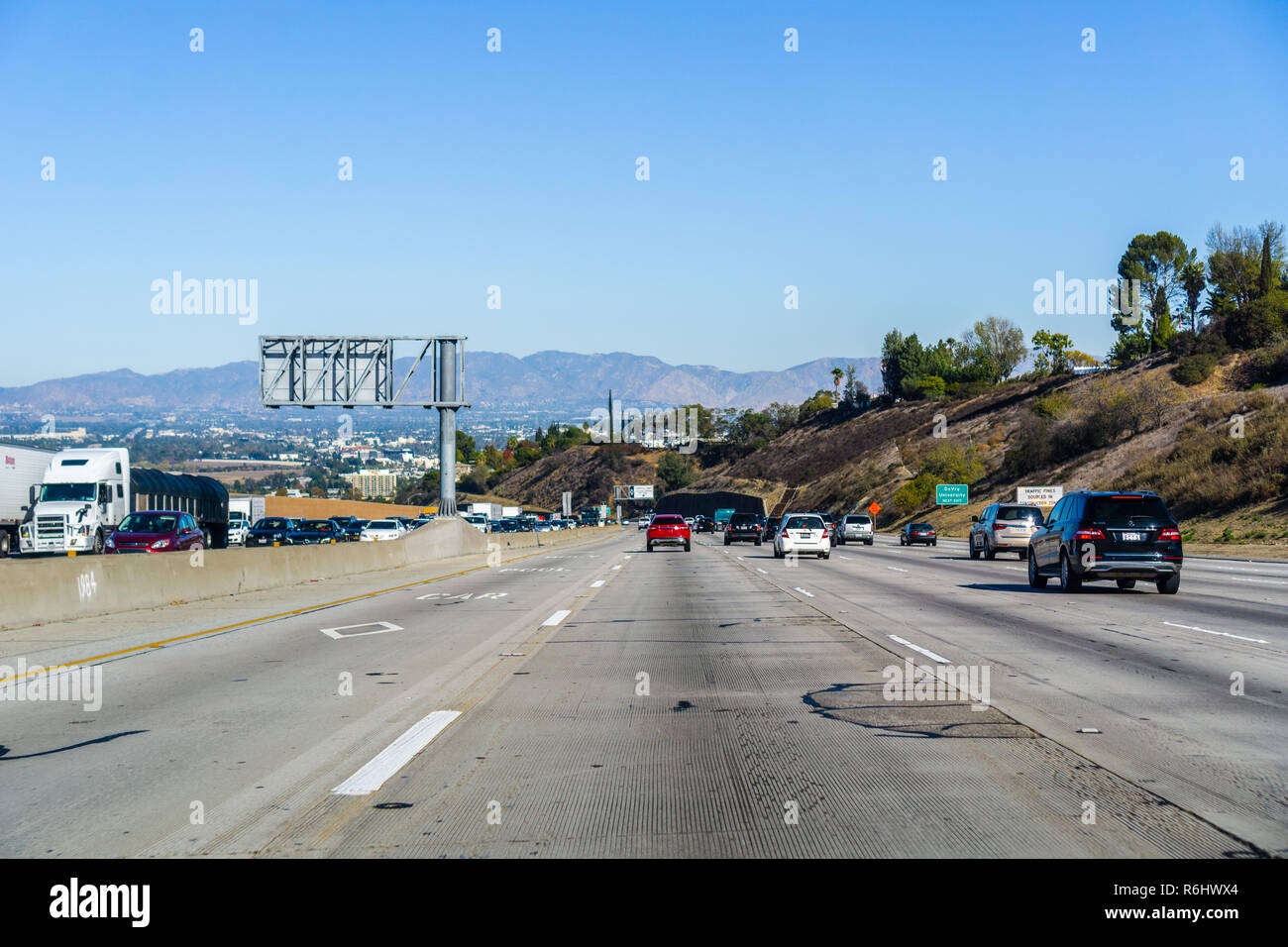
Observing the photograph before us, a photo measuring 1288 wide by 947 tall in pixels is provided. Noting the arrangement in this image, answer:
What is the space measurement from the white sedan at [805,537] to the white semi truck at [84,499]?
20.4 meters

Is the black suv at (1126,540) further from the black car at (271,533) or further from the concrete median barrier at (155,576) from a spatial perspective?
the black car at (271,533)

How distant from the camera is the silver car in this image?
39500 millimetres

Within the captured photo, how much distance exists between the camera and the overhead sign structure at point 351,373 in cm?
5128

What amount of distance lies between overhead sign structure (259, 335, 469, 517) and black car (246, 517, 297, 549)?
18.8 feet

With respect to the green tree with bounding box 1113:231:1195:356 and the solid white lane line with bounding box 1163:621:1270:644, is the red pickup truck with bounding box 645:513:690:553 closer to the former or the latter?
the solid white lane line with bounding box 1163:621:1270:644

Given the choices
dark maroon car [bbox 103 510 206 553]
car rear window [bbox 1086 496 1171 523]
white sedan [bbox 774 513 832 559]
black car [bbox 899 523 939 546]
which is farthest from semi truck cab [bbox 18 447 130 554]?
black car [bbox 899 523 939 546]

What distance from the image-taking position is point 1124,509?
2139 centimetres

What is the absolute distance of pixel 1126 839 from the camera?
5.72 metres

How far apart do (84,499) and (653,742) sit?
3565 cm

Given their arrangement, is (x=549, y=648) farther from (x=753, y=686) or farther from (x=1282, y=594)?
(x=1282, y=594)

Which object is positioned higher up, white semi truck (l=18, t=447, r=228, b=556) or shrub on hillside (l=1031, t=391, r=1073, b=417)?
shrub on hillside (l=1031, t=391, r=1073, b=417)
